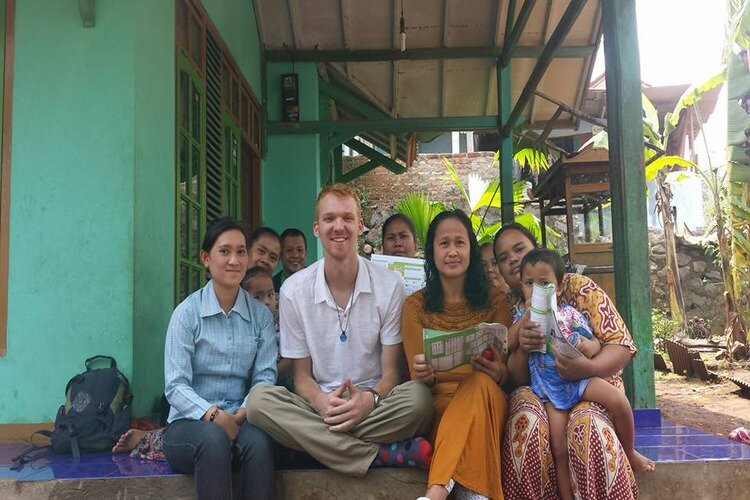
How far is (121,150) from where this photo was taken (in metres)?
3.26

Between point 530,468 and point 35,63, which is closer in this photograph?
point 530,468

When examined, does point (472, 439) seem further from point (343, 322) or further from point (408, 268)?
point (408, 268)

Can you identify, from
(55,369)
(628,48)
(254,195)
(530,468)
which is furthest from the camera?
(254,195)

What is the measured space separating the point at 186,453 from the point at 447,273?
122 cm

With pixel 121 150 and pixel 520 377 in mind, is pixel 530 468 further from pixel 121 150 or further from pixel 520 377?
pixel 121 150

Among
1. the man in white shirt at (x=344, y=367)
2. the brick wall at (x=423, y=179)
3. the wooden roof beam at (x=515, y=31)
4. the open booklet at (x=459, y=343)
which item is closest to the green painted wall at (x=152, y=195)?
the man in white shirt at (x=344, y=367)

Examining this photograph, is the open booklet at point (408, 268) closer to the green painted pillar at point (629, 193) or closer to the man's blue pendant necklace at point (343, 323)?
the man's blue pendant necklace at point (343, 323)

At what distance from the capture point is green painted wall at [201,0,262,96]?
16.5 feet

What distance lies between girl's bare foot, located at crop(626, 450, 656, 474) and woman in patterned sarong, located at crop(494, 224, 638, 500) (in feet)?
0.41

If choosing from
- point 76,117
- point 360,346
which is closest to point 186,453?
point 360,346

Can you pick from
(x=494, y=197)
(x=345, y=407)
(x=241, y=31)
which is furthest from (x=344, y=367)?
(x=494, y=197)

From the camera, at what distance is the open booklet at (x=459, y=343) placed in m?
2.36

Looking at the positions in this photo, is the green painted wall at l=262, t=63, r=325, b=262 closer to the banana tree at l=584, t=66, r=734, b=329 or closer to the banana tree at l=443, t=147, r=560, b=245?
the banana tree at l=584, t=66, r=734, b=329

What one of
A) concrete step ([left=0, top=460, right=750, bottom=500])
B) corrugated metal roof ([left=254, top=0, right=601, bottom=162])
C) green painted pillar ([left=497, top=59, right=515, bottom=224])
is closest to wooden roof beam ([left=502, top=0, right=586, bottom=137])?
green painted pillar ([left=497, top=59, right=515, bottom=224])
